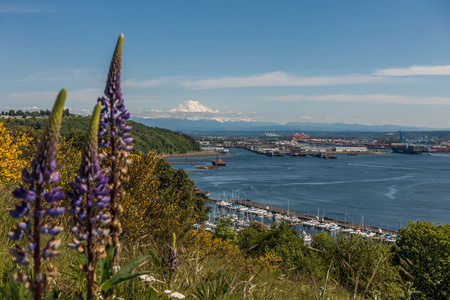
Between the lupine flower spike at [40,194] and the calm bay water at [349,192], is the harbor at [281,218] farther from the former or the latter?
the lupine flower spike at [40,194]

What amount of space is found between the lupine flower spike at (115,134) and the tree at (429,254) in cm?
1858

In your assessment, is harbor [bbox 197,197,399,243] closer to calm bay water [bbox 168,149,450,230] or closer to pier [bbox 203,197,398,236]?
pier [bbox 203,197,398,236]

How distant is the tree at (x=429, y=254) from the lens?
17.8 m

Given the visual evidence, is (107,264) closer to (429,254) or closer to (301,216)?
(429,254)

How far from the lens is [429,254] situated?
20188 millimetres

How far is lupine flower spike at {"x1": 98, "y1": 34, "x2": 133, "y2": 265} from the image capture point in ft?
7.89

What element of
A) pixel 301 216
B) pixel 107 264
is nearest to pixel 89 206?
pixel 107 264

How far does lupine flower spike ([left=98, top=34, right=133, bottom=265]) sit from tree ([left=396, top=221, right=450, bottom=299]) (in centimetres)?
1858

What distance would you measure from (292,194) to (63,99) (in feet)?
231

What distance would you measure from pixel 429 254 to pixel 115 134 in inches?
876

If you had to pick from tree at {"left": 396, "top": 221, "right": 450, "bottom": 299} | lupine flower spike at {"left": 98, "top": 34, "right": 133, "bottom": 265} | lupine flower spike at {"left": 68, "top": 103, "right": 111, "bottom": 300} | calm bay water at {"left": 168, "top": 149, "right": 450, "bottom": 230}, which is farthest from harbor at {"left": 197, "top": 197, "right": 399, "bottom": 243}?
lupine flower spike at {"left": 68, "top": 103, "right": 111, "bottom": 300}

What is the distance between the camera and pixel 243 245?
90.4 ft

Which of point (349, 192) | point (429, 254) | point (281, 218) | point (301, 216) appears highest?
point (429, 254)

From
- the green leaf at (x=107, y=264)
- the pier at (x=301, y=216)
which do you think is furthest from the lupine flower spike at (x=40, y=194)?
the pier at (x=301, y=216)
